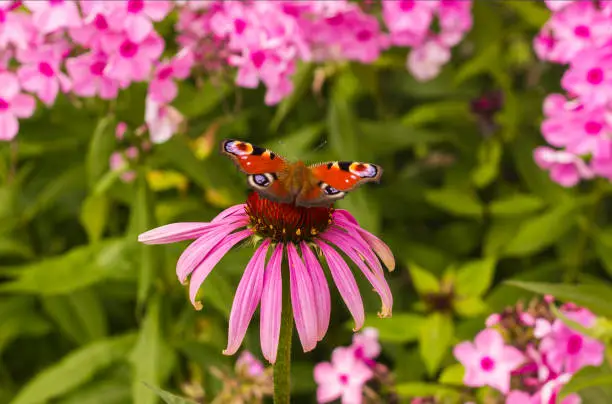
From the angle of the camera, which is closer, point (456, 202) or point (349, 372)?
point (349, 372)

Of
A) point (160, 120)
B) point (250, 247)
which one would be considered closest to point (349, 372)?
point (250, 247)

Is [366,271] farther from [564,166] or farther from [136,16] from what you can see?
[564,166]

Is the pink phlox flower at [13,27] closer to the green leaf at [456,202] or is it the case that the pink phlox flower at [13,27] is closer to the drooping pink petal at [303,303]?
the drooping pink petal at [303,303]

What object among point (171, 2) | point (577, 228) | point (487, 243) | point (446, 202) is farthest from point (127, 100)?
point (577, 228)

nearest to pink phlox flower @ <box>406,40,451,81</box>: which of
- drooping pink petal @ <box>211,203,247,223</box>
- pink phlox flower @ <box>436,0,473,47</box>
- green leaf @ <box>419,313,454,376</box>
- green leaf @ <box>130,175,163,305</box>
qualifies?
pink phlox flower @ <box>436,0,473,47</box>

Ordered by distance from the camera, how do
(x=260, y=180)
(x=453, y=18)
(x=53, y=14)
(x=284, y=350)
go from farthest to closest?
(x=453, y=18), (x=53, y=14), (x=284, y=350), (x=260, y=180)

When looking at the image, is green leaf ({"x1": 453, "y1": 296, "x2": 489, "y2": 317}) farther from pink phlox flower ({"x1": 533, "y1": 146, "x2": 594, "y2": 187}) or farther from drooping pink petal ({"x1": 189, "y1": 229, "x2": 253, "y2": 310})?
drooping pink petal ({"x1": 189, "y1": 229, "x2": 253, "y2": 310})

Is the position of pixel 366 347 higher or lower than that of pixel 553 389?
higher

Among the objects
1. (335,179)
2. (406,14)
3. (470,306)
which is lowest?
(335,179)

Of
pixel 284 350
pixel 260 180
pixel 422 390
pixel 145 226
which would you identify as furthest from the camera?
pixel 145 226

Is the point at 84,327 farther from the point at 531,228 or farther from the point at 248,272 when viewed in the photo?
the point at 248,272
